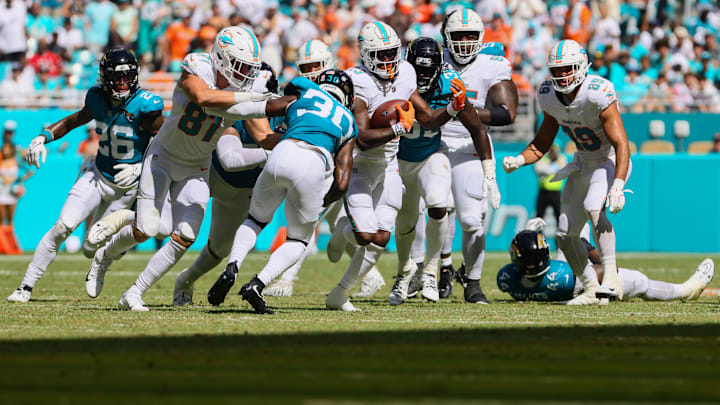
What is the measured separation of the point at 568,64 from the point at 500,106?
3.02 ft

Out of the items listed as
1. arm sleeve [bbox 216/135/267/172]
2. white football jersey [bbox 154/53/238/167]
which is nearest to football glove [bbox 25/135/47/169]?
white football jersey [bbox 154/53/238/167]

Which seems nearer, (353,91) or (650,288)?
(353,91)

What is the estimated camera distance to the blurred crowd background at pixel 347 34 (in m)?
19.2

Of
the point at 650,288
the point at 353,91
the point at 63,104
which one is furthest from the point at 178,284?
the point at 63,104

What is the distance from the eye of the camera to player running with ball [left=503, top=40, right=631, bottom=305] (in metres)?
8.69

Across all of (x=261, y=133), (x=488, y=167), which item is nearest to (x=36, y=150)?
(x=261, y=133)

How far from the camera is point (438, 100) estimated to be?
361 inches

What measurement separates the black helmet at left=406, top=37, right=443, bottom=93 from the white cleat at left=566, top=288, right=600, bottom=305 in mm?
2046

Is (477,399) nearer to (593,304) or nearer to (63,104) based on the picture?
(593,304)

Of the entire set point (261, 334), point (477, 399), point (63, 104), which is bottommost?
point (63, 104)

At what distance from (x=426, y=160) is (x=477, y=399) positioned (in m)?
5.39

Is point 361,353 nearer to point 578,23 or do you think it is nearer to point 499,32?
point 499,32

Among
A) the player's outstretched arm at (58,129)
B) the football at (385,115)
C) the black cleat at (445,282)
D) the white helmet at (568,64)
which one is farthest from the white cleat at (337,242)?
the player's outstretched arm at (58,129)

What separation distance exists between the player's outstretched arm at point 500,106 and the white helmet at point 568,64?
670 millimetres
